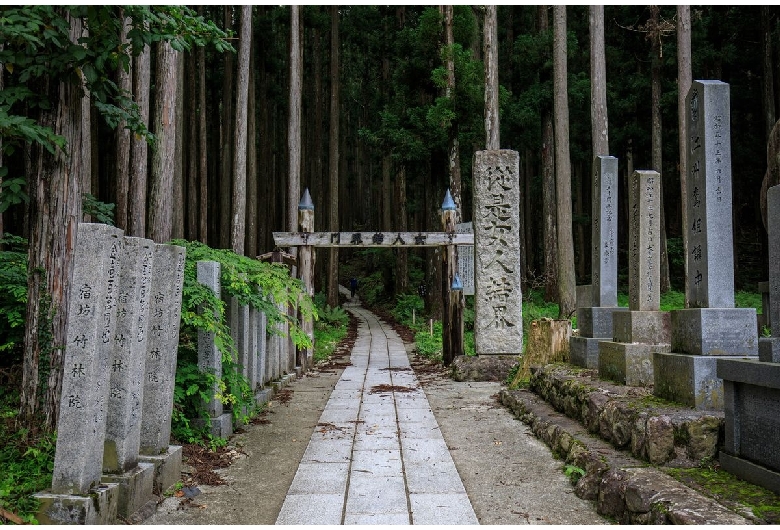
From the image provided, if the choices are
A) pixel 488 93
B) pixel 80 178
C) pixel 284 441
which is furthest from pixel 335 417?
pixel 488 93

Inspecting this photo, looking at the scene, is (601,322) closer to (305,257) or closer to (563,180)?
(305,257)

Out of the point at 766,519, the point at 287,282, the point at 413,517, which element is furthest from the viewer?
the point at 287,282

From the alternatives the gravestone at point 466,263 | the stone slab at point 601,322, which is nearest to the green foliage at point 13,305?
the stone slab at point 601,322

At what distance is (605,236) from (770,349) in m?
4.69

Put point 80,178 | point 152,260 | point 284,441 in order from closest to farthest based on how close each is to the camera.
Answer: point 152,260
point 80,178
point 284,441

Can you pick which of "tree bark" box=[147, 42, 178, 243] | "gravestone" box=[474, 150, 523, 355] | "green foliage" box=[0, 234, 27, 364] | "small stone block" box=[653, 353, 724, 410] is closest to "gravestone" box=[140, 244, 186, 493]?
"green foliage" box=[0, 234, 27, 364]

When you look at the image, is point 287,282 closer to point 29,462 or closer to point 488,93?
point 29,462

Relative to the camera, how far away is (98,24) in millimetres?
4332

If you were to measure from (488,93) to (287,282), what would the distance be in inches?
367

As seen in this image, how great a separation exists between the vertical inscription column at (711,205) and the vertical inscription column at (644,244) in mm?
1411

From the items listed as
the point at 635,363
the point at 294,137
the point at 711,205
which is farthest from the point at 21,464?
the point at 294,137

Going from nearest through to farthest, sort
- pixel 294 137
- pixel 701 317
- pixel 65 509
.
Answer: pixel 65 509
pixel 701 317
pixel 294 137

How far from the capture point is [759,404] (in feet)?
12.9

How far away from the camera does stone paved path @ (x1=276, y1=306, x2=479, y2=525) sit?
166 inches
